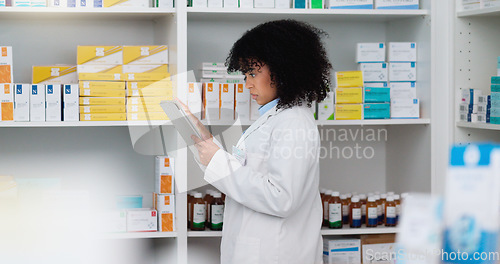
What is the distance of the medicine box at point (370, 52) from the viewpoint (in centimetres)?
285

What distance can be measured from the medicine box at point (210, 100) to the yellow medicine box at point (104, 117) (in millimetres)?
369

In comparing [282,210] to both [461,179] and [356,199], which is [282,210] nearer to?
[356,199]

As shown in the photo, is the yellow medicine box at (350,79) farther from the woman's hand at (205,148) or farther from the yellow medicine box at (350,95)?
the woman's hand at (205,148)

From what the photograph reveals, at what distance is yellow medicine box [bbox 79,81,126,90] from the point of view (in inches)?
102

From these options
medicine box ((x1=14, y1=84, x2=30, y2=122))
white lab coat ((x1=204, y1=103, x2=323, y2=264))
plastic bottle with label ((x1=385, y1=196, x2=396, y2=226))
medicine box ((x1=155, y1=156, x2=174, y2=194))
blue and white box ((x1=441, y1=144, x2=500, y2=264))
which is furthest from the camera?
plastic bottle with label ((x1=385, y1=196, x2=396, y2=226))

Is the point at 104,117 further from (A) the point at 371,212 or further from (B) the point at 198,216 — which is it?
(A) the point at 371,212

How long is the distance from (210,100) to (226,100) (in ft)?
0.24

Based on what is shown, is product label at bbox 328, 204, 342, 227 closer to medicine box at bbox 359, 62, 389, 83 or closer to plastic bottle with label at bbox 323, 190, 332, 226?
plastic bottle with label at bbox 323, 190, 332, 226

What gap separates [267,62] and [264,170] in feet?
1.33

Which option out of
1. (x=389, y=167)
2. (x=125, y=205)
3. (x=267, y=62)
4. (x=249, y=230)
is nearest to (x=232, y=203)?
(x=249, y=230)

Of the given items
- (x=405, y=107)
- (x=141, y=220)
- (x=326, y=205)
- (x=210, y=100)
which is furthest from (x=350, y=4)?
(x=141, y=220)

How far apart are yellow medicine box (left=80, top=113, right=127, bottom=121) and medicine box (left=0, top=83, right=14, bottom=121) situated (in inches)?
11.8

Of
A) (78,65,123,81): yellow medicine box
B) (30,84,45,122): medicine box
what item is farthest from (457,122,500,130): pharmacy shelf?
(30,84,45,122): medicine box

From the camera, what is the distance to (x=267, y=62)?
2.18 meters
